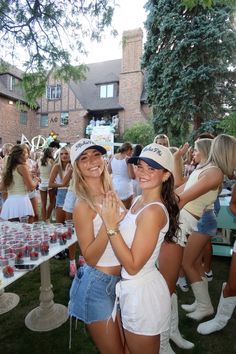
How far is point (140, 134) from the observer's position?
23344 mm

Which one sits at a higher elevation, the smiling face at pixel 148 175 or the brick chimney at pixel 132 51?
the brick chimney at pixel 132 51

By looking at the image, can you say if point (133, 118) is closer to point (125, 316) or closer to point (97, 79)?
point (97, 79)

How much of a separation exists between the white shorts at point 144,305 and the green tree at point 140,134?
21.5 metres

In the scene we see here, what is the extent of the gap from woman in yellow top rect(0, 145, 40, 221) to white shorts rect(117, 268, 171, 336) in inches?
131

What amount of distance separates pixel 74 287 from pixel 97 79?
2947cm

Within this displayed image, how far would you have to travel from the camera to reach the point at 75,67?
6.32m

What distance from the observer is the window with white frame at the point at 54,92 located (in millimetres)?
27156

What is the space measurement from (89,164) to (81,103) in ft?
A: 84.8

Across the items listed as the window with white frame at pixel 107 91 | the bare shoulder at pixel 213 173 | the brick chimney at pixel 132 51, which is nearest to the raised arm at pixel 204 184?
the bare shoulder at pixel 213 173

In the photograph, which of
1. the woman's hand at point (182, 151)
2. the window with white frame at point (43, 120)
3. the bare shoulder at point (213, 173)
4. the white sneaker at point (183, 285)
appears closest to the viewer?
the bare shoulder at point (213, 173)

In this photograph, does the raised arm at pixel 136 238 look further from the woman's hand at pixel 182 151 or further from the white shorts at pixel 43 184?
the white shorts at pixel 43 184

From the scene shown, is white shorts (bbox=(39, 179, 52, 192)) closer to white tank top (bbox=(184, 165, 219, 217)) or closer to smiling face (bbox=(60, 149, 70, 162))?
smiling face (bbox=(60, 149, 70, 162))

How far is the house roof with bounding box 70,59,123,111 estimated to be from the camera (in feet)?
87.4

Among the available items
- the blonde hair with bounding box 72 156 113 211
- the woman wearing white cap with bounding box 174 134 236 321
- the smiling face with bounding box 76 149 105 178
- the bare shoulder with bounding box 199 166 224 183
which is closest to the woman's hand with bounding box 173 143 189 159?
the woman wearing white cap with bounding box 174 134 236 321
